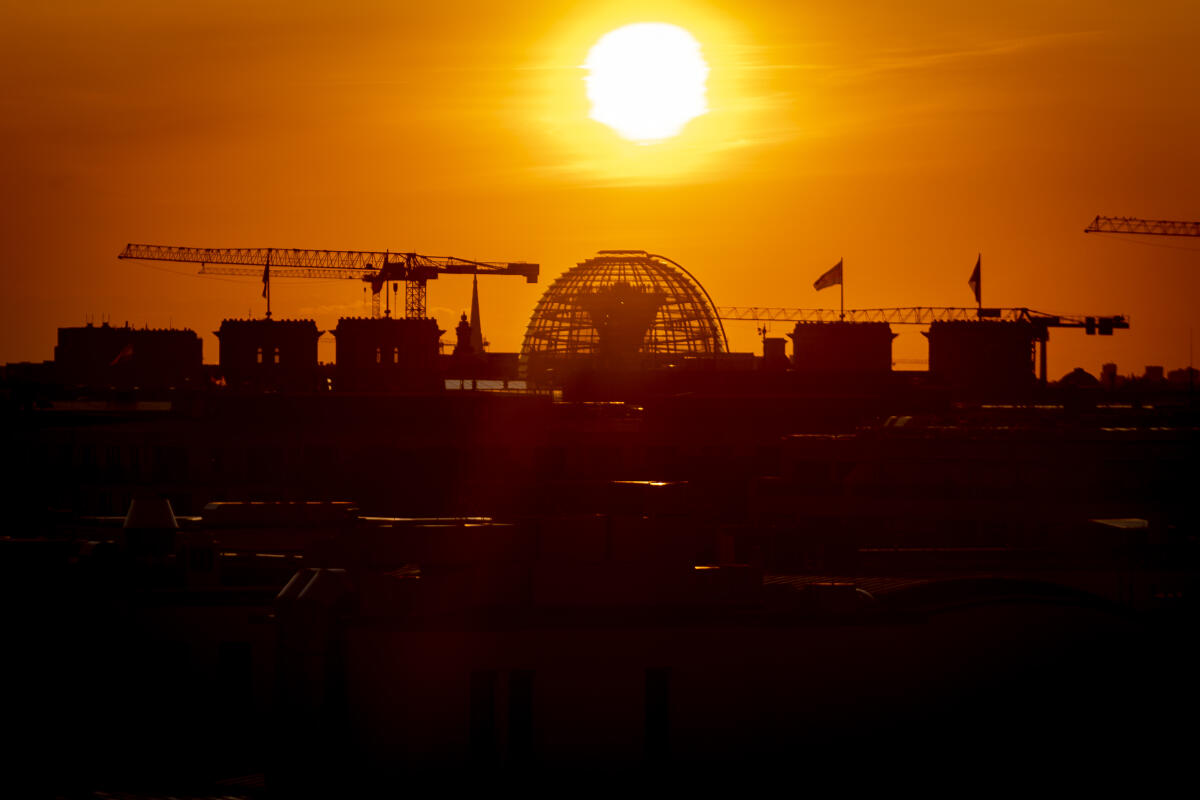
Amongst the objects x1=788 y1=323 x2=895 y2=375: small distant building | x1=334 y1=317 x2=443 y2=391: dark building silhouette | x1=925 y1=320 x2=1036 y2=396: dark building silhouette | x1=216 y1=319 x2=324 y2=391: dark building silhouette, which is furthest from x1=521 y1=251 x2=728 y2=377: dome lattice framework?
x1=925 y1=320 x2=1036 y2=396: dark building silhouette

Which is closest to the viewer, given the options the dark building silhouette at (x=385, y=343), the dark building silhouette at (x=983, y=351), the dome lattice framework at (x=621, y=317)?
the dome lattice framework at (x=621, y=317)

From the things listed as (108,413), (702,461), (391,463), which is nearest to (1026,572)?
(391,463)

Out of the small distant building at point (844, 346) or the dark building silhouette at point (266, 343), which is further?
the small distant building at point (844, 346)

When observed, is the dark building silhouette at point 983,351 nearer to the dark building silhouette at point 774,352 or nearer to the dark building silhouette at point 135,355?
the dark building silhouette at point 774,352

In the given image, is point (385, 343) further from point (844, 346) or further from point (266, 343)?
point (844, 346)

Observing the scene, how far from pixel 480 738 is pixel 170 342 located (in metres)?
145

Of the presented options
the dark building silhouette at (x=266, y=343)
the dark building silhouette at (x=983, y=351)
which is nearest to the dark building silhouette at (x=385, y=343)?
the dark building silhouette at (x=266, y=343)

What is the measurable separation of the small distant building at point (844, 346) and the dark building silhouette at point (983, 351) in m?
9.95

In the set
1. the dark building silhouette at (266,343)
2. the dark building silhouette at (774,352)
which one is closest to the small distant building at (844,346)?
the dark building silhouette at (774,352)

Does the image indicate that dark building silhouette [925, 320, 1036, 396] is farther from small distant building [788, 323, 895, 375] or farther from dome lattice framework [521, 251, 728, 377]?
dome lattice framework [521, 251, 728, 377]

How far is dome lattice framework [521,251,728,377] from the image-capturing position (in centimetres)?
10256

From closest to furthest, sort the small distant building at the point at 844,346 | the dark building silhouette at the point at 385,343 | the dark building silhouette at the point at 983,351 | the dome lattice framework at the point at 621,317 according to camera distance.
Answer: the dome lattice framework at the point at 621,317
the dark building silhouette at the point at 385,343
the small distant building at the point at 844,346
the dark building silhouette at the point at 983,351

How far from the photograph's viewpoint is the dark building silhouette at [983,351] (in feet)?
536

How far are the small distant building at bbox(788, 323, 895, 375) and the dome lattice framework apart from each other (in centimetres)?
4527
